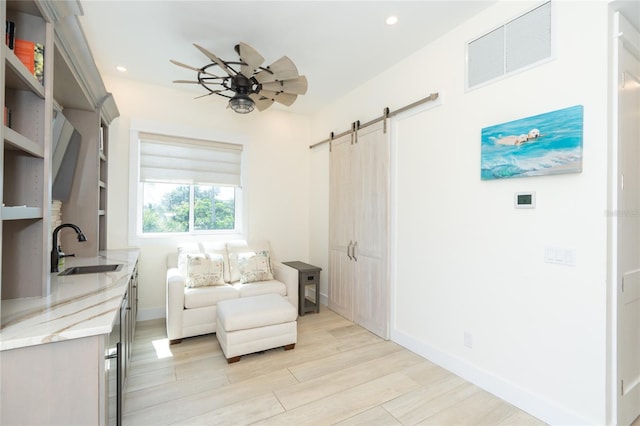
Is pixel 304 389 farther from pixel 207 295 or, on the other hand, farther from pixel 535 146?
pixel 535 146

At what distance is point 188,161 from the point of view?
4.12 metres

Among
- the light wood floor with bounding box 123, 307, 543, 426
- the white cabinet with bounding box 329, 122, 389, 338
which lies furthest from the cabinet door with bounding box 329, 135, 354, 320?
the light wood floor with bounding box 123, 307, 543, 426

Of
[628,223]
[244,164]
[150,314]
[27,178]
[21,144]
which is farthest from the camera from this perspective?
[244,164]

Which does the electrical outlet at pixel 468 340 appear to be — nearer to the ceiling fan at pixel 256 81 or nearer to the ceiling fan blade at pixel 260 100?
the ceiling fan at pixel 256 81

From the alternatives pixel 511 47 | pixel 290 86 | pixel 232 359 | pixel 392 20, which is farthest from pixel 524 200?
pixel 232 359

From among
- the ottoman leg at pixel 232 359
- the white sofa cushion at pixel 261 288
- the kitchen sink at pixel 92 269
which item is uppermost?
the kitchen sink at pixel 92 269

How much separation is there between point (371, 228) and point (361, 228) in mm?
191

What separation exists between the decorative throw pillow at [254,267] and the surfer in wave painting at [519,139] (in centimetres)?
292

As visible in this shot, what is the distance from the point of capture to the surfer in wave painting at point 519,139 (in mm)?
2096

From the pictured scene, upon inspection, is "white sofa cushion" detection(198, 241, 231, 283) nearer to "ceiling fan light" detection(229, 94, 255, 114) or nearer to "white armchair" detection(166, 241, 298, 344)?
"white armchair" detection(166, 241, 298, 344)

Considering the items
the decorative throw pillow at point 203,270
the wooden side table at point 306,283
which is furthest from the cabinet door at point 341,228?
the decorative throw pillow at point 203,270

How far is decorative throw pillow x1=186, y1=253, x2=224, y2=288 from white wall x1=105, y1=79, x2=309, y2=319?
0.73 m

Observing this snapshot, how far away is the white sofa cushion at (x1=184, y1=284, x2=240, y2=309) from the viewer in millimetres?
3249

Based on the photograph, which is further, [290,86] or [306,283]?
[306,283]
